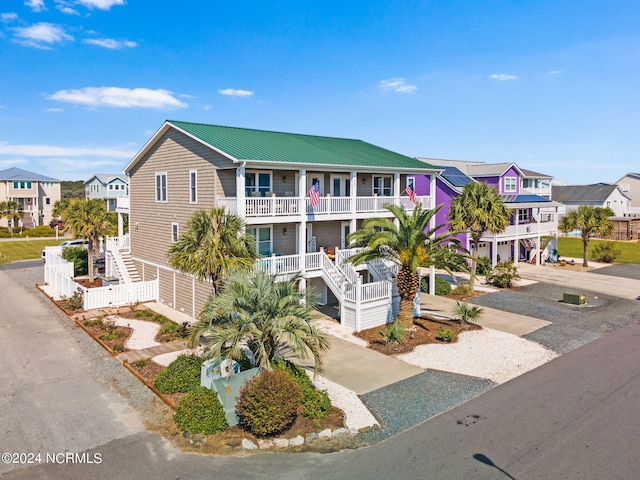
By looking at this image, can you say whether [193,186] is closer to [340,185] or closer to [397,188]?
[340,185]

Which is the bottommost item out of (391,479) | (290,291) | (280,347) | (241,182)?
(391,479)

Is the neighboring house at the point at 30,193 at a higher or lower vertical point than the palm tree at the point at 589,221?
higher

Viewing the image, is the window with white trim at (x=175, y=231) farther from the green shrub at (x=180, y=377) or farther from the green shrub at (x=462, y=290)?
the green shrub at (x=462, y=290)

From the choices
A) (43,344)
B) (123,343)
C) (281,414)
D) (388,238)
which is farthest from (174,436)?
(388,238)

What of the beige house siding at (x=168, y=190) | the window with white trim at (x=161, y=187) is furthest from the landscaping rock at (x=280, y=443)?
the window with white trim at (x=161, y=187)

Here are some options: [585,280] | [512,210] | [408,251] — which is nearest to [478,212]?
[585,280]

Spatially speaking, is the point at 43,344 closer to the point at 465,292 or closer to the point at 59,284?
the point at 59,284
